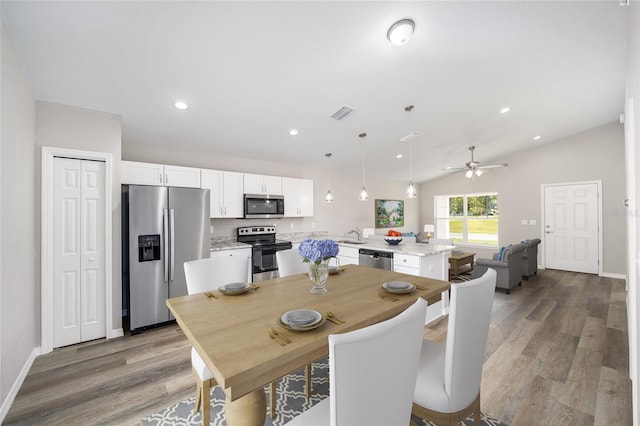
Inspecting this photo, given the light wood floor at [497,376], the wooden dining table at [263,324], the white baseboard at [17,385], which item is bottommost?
the light wood floor at [497,376]

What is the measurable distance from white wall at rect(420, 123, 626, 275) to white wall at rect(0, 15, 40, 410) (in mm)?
8632

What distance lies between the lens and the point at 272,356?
959mm

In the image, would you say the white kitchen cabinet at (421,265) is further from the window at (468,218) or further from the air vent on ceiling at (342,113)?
the window at (468,218)

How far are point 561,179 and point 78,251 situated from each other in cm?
899

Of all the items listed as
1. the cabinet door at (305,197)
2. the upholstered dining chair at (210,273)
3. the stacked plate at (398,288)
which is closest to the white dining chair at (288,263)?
the upholstered dining chair at (210,273)

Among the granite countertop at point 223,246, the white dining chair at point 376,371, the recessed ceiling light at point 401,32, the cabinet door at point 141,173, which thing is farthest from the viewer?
the granite countertop at point 223,246

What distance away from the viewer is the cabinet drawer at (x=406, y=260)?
127 inches

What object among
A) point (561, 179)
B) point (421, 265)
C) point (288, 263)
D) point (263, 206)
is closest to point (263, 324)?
point (288, 263)

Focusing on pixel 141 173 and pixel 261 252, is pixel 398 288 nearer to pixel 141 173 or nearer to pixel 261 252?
pixel 261 252

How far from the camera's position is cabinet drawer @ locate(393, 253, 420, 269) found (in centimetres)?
323

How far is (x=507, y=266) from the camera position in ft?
14.1

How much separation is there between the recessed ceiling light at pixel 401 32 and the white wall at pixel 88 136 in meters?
3.03

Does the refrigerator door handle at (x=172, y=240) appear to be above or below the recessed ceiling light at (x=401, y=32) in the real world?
below

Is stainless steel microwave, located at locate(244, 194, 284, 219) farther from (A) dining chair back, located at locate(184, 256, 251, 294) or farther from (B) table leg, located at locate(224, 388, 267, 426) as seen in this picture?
(B) table leg, located at locate(224, 388, 267, 426)
